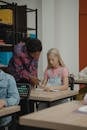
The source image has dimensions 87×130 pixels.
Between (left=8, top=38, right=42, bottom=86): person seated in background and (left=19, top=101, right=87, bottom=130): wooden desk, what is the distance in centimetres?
188

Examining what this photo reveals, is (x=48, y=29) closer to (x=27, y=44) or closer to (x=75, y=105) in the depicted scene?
(x=27, y=44)

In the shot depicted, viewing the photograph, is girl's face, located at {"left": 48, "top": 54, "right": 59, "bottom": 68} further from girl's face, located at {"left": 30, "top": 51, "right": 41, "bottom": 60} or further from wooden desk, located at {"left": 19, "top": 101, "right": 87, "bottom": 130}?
wooden desk, located at {"left": 19, "top": 101, "right": 87, "bottom": 130}

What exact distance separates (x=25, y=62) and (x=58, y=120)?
227cm

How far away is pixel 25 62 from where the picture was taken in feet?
13.8

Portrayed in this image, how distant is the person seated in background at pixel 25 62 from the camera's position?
13.6 feet

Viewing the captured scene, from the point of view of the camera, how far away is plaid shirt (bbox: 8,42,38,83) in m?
4.20

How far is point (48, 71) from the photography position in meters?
4.52

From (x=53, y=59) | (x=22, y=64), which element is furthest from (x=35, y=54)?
(x=53, y=59)

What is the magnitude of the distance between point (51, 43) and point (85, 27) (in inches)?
35.8

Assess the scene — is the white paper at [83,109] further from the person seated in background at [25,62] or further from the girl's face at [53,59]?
the girl's face at [53,59]

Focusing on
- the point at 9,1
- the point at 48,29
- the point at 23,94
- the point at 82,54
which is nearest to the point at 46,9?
the point at 48,29

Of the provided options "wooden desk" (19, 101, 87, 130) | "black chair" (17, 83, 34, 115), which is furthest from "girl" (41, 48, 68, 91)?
"wooden desk" (19, 101, 87, 130)

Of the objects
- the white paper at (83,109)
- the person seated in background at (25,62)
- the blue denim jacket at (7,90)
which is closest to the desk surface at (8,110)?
the blue denim jacket at (7,90)

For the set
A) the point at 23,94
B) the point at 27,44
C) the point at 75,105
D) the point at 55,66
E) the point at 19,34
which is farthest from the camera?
the point at 19,34
